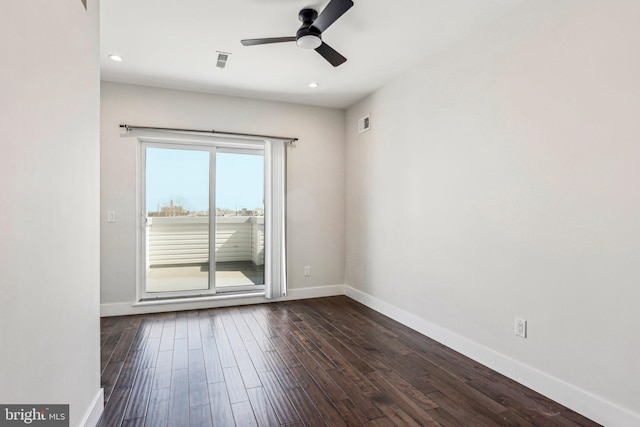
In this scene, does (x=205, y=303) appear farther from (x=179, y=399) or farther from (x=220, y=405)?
(x=220, y=405)

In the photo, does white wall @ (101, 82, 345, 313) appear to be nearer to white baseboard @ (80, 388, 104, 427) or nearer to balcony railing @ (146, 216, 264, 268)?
balcony railing @ (146, 216, 264, 268)

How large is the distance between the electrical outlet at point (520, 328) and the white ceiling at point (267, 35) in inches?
88.2

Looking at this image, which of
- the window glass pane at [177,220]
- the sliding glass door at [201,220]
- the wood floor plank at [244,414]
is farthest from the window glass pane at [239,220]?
the wood floor plank at [244,414]

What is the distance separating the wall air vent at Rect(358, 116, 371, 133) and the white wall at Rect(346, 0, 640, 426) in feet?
2.40

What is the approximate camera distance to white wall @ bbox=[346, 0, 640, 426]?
1866mm

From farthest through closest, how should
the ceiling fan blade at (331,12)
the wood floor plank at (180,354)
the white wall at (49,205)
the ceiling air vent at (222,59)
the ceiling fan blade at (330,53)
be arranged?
the ceiling air vent at (222,59) < the ceiling fan blade at (330,53) < the wood floor plank at (180,354) < the ceiling fan blade at (331,12) < the white wall at (49,205)

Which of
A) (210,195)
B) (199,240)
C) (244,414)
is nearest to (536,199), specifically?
(244,414)

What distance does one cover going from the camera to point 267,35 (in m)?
2.87

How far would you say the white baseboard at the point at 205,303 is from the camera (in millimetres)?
3832

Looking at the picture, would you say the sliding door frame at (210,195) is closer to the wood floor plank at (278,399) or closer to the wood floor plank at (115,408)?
the wood floor plank at (115,408)

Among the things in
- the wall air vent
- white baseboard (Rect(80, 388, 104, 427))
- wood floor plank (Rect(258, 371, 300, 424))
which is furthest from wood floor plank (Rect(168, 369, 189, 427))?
the wall air vent

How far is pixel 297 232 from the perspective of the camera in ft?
15.2

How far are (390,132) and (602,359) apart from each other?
2.75 m

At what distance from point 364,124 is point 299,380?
3162mm
